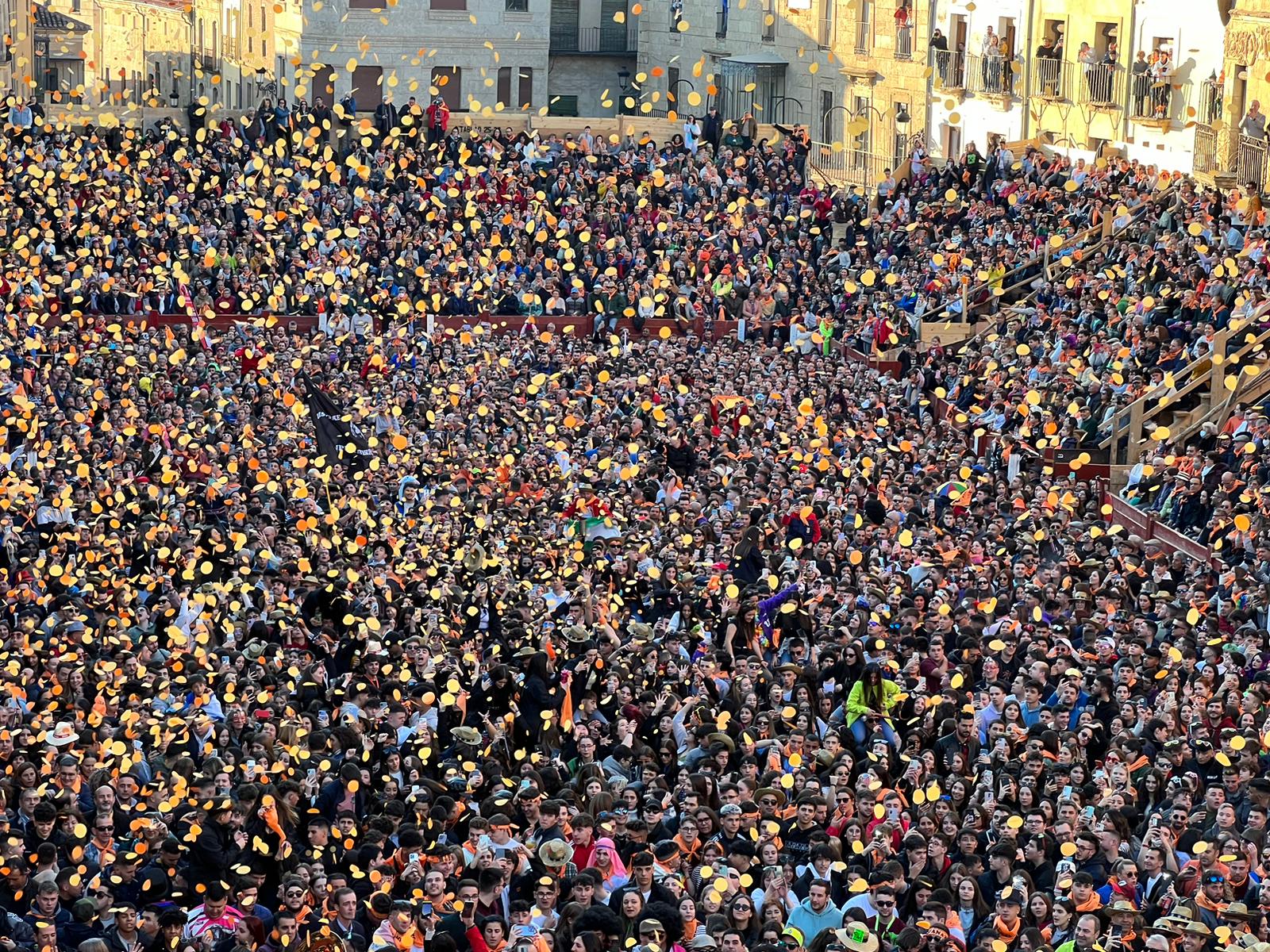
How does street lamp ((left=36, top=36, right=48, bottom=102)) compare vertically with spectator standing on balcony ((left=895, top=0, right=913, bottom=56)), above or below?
below

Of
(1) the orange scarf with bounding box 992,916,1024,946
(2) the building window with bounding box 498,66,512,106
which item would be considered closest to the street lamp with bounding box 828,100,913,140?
(2) the building window with bounding box 498,66,512,106

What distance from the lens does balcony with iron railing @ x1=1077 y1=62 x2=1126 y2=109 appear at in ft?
129

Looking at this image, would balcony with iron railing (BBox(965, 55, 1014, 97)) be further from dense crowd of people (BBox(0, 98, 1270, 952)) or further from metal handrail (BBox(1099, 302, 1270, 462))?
metal handrail (BBox(1099, 302, 1270, 462))

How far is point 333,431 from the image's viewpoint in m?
27.3

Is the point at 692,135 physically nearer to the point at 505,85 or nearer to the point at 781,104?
the point at 781,104

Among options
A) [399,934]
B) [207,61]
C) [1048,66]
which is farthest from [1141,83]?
[207,61]

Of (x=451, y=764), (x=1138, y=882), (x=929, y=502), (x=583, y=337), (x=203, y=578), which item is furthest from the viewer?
(x=583, y=337)

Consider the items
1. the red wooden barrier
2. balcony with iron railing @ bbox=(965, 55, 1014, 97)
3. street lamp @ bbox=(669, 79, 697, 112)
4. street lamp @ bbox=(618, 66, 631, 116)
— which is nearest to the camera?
the red wooden barrier

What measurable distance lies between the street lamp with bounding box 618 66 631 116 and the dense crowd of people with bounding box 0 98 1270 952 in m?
15.7

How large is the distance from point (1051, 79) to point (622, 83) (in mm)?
16922

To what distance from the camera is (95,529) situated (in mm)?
21656

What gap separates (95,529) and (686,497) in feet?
20.3

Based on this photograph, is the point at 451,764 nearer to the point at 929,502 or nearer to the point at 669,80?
the point at 929,502

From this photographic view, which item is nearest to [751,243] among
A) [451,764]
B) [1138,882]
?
[451,764]
